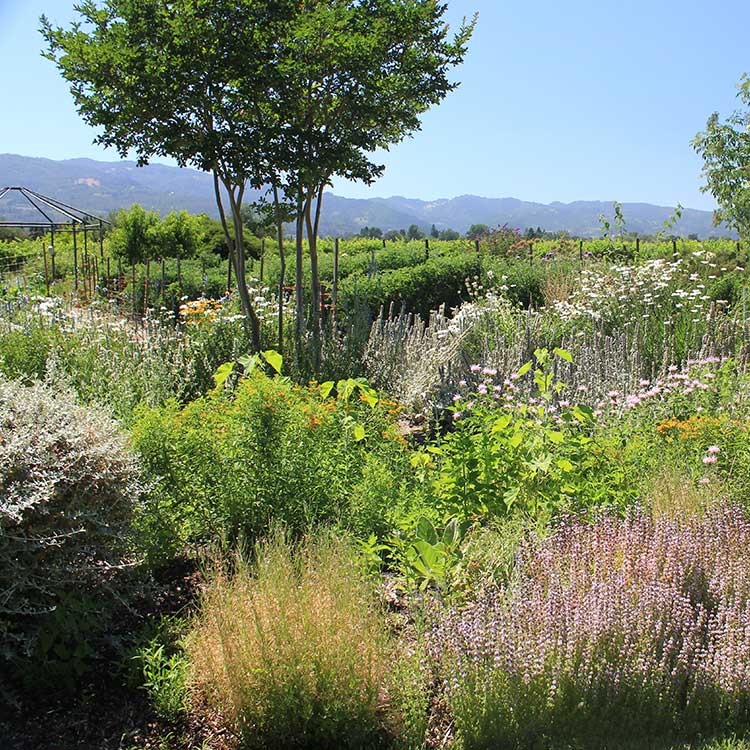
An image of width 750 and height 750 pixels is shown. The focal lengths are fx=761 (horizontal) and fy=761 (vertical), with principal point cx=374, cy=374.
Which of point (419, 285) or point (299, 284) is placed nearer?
point (299, 284)

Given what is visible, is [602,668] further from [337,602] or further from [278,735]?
[278,735]

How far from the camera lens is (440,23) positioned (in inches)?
330

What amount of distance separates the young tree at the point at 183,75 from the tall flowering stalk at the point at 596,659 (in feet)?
18.7

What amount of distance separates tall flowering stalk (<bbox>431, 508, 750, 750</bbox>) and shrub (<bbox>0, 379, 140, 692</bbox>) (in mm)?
1377

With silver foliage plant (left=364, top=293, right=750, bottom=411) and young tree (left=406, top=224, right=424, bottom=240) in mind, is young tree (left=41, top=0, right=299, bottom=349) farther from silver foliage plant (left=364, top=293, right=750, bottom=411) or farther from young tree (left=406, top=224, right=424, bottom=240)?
young tree (left=406, top=224, right=424, bottom=240)

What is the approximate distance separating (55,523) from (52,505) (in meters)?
0.07

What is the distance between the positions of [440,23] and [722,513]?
22.3 ft

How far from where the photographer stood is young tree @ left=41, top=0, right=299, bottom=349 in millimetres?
7629

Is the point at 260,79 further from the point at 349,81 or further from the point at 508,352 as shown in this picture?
the point at 508,352

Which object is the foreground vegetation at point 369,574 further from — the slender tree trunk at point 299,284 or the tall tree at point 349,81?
the tall tree at point 349,81

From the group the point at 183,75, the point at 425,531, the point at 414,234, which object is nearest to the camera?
the point at 425,531

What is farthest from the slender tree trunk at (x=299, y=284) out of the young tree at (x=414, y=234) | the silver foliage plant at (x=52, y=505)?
the young tree at (x=414, y=234)

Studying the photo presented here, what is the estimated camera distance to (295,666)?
8.14 ft

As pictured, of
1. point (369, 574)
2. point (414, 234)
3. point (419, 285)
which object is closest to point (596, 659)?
point (369, 574)
